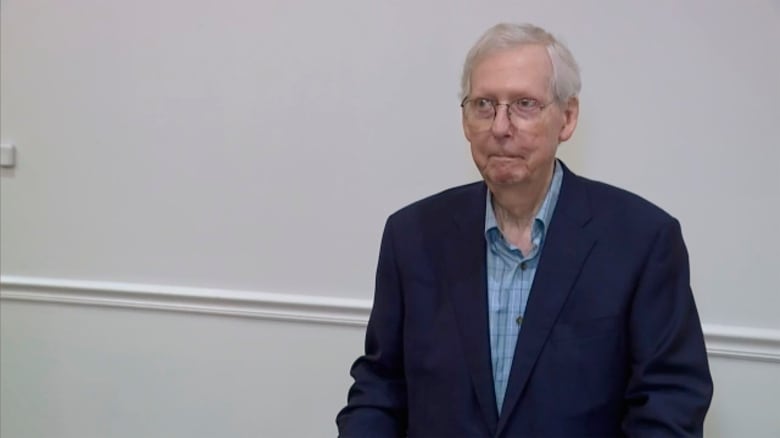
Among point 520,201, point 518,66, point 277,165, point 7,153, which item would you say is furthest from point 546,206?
point 7,153

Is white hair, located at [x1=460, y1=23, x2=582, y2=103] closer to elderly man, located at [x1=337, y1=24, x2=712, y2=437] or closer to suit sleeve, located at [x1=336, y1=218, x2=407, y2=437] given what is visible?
elderly man, located at [x1=337, y1=24, x2=712, y2=437]

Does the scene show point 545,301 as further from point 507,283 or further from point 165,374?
point 165,374

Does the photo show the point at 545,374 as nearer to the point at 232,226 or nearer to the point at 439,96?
the point at 439,96

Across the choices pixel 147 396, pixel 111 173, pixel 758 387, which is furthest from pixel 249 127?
pixel 758 387

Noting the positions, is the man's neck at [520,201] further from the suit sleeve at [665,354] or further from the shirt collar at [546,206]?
the suit sleeve at [665,354]

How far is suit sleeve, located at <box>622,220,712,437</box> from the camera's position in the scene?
48.7 inches

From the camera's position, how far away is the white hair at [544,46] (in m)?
1.30

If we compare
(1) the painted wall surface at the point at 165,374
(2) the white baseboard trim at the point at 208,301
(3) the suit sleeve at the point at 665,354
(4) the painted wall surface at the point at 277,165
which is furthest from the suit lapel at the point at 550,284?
(1) the painted wall surface at the point at 165,374

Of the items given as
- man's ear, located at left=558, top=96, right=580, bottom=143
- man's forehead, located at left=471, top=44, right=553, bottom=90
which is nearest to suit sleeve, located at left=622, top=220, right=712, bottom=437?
man's ear, located at left=558, top=96, right=580, bottom=143

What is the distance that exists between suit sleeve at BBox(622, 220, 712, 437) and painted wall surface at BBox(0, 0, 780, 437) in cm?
48

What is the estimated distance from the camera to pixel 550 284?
1.31 metres

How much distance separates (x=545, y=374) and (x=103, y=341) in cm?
145

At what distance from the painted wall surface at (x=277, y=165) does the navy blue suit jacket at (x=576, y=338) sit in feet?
1.45

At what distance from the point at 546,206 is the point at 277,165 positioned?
2.84 ft
